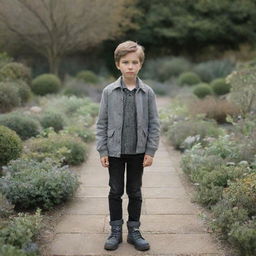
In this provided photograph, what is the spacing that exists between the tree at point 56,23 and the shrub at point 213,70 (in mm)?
4773

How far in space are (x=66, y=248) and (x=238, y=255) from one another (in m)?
1.44

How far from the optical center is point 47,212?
15.7 feet

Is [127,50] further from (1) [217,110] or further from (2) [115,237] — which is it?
(1) [217,110]

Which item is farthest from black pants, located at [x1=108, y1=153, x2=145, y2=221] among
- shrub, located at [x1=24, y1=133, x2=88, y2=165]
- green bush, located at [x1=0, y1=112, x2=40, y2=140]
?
green bush, located at [x1=0, y1=112, x2=40, y2=140]

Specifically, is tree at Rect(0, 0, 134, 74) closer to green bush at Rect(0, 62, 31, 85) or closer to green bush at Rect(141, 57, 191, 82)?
green bush at Rect(141, 57, 191, 82)

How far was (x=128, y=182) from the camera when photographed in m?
3.89

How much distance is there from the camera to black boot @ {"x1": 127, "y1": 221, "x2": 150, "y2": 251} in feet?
12.4

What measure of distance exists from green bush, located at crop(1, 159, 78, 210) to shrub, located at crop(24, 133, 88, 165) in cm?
139

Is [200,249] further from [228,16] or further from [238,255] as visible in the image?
[228,16]

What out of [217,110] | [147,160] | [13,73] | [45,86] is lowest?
[45,86]

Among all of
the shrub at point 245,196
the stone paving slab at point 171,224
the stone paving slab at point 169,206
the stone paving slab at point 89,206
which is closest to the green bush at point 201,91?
the stone paving slab at point 169,206

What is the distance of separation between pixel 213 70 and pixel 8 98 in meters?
13.2

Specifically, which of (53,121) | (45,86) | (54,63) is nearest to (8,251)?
(53,121)

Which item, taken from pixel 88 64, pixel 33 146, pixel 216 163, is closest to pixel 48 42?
pixel 88 64
